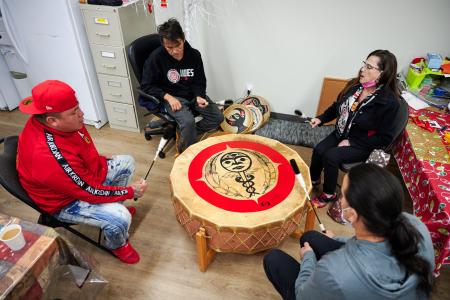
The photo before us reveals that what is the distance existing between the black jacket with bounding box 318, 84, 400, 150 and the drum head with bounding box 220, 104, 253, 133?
1170 mm

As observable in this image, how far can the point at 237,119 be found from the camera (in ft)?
A: 10.6

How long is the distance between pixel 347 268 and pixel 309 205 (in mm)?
935

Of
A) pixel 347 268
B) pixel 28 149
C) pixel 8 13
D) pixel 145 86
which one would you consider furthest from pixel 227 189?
pixel 8 13

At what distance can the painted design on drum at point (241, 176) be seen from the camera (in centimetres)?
173

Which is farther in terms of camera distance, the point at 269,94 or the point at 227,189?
the point at 269,94

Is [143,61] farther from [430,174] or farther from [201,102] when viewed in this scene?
[430,174]

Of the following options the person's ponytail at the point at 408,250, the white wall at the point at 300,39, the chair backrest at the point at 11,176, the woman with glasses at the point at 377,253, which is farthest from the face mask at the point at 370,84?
the chair backrest at the point at 11,176

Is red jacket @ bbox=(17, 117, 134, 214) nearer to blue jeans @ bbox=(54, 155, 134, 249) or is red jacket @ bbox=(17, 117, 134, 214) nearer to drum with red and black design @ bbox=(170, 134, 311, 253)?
blue jeans @ bbox=(54, 155, 134, 249)

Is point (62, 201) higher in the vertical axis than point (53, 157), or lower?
lower

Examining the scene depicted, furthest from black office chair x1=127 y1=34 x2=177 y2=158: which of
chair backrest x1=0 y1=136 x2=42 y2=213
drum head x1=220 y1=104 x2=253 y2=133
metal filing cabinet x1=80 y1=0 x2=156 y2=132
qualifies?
chair backrest x1=0 y1=136 x2=42 y2=213

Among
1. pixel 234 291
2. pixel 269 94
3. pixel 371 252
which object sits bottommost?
pixel 234 291

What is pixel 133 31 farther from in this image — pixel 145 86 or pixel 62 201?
pixel 62 201

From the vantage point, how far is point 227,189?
180 centimetres

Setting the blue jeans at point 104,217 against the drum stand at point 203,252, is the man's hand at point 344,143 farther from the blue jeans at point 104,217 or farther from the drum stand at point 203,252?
the blue jeans at point 104,217
